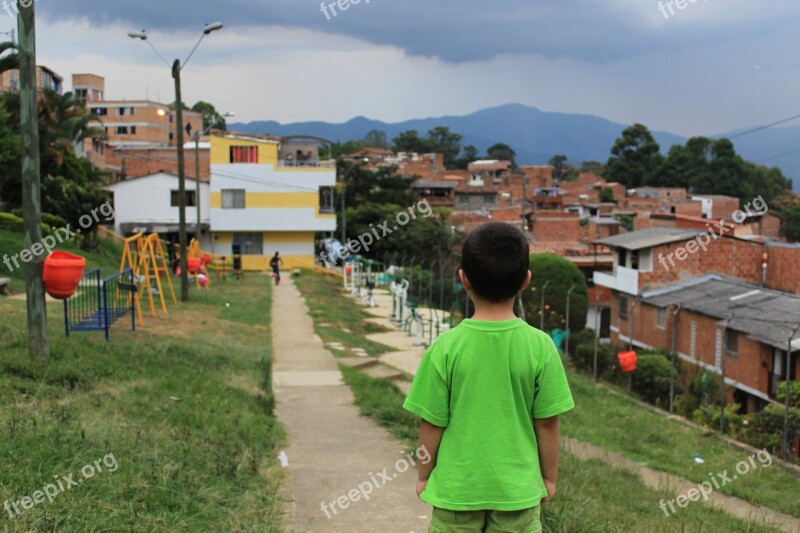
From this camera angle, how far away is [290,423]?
869 centimetres

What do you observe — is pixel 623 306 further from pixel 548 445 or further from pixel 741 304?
pixel 548 445

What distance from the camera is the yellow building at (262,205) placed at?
42094 millimetres

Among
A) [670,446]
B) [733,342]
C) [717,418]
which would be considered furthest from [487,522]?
[733,342]

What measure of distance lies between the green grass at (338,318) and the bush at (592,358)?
509cm

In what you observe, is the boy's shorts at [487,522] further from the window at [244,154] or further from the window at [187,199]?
the window at [244,154]

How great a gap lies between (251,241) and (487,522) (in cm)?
4050

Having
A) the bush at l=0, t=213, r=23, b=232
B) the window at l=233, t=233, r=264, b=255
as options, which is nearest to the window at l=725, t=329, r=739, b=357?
the bush at l=0, t=213, r=23, b=232

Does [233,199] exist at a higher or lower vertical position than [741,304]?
higher

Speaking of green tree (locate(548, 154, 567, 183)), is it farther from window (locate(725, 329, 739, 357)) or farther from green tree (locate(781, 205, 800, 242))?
window (locate(725, 329, 739, 357))

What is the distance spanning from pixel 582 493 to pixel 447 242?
37.0 meters

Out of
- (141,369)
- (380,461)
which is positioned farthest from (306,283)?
(380,461)

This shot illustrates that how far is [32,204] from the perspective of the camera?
8.20 metres

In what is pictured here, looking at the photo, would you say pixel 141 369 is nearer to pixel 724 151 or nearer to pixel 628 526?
pixel 628 526

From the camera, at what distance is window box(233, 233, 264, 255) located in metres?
42.7
